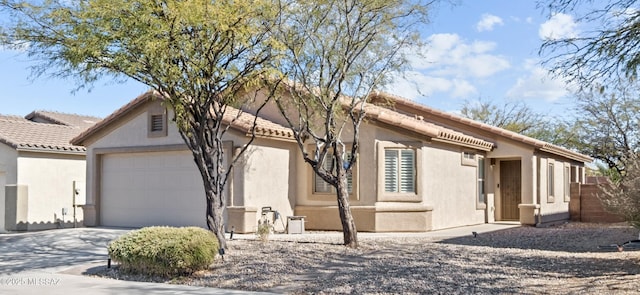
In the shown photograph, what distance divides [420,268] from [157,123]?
11.5m

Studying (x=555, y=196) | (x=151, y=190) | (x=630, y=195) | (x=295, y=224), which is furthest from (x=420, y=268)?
(x=555, y=196)

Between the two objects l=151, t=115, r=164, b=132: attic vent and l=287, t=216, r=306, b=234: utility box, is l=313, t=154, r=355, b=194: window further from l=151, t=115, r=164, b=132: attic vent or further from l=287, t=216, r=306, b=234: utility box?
l=151, t=115, r=164, b=132: attic vent

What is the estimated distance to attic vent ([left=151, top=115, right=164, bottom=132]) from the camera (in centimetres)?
1992

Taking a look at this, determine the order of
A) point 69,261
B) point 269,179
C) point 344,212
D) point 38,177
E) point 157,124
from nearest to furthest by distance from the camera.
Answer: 1. point 69,261
2. point 344,212
3. point 269,179
4. point 157,124
5. point 38,177

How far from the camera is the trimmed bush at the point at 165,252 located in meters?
11.0

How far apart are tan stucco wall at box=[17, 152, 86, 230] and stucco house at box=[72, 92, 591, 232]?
133 cm

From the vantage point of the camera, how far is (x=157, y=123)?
20109 millimetres

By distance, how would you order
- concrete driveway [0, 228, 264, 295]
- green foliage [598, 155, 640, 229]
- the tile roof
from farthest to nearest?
the tile roof < green foliage [598, 155, 640, 229] < concrete driveway [0, 228, 264, 295]

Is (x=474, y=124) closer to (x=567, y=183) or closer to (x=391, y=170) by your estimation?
(x=391, y=170)

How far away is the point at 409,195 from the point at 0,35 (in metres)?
11.2

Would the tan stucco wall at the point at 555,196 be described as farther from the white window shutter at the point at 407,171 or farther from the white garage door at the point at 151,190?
the white garage door at the point at 151,190

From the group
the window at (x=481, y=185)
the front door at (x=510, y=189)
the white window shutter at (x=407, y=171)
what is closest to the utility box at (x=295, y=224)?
the white window shutter at (x=407, y=171)

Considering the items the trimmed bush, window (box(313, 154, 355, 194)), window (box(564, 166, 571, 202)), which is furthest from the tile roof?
window (box(564, 166, 571, 202))

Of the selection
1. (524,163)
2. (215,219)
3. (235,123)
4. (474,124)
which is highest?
(474,124)
